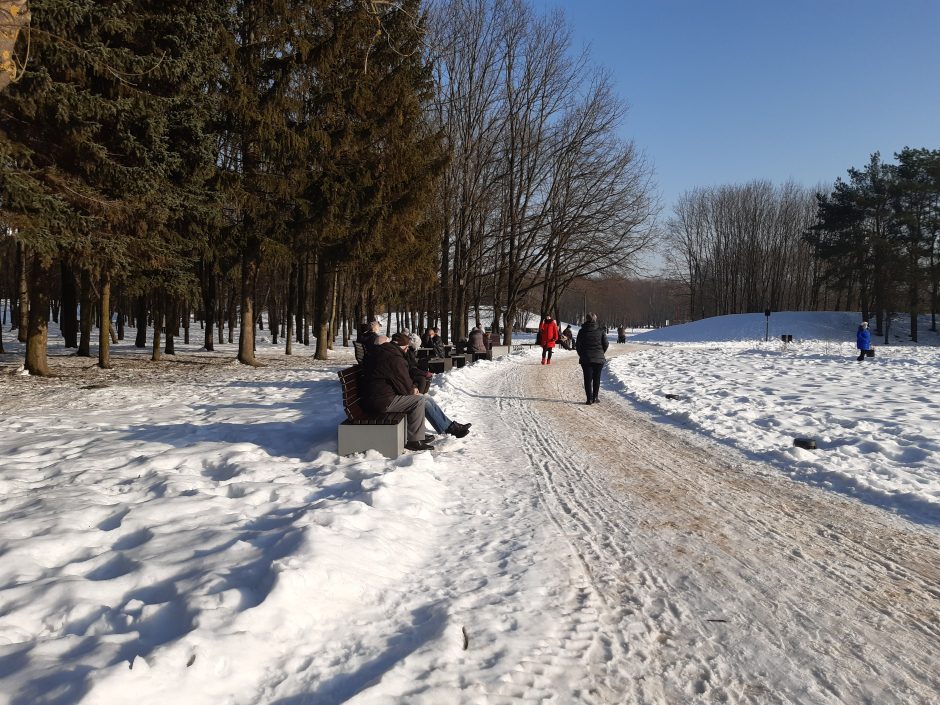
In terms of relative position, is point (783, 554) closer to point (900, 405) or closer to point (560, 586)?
point (560, 586)

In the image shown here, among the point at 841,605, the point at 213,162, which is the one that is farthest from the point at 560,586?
the point at 213,162

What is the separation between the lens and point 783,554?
4.03 m

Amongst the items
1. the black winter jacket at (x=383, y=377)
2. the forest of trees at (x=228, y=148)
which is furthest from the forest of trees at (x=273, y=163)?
the black winter jacket at (x=383, y=377)

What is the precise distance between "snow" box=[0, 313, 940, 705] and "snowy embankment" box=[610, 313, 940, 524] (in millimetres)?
68

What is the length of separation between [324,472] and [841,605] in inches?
177

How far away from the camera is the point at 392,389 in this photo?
6805 millimetres

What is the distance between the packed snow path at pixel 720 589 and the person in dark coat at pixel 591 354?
4.86 meters

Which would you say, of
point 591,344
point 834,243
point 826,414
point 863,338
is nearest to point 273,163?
point 591,344

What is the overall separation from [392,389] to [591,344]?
19.4 feet

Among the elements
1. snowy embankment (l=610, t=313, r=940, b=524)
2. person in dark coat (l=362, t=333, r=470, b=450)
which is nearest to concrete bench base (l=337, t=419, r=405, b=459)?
person in dark coat (l=362, t=333, r=470, b=450)

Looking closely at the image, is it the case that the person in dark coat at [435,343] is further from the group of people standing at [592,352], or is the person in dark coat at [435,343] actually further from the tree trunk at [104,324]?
the tree trunk at [104,324]

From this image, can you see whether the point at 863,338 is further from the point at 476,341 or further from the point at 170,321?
the point at 170,321

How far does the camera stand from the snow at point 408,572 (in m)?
2.52

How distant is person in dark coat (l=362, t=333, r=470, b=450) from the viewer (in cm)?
671
